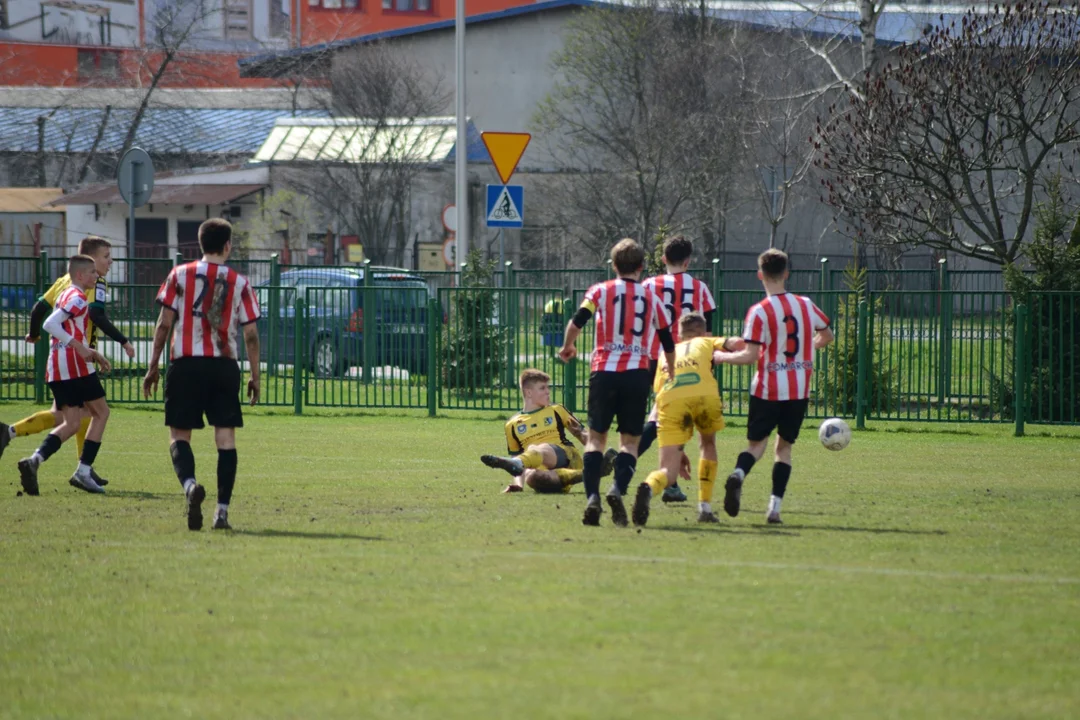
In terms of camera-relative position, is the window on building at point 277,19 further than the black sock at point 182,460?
Yes

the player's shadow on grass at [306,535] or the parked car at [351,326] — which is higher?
the parked car at [351,326]

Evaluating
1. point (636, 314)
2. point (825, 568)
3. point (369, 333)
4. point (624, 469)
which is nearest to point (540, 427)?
point (624, 469)

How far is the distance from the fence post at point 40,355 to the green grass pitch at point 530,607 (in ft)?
32.1

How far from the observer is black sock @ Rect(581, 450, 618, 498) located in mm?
9203

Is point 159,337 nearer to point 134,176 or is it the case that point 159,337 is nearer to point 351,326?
point 351,326

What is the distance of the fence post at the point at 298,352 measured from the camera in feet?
66.3

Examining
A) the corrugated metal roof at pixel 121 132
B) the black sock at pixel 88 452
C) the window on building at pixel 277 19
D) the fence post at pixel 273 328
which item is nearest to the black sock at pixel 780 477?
the black sock at pixel 88 452

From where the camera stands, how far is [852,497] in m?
11.0

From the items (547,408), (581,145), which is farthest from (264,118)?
(547,408)

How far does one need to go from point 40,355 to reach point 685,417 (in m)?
13.7

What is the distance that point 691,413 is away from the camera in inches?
377

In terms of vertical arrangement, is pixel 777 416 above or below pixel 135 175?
below

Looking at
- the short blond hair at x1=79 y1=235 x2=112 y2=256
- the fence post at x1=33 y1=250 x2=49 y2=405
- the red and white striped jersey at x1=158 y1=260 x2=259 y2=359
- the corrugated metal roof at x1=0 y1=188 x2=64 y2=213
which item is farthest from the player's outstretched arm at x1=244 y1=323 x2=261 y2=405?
the corrugated metal roof at x1=0 y1=188 x2=64 y2=213

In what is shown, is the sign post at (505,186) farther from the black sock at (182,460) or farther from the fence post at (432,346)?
the black sock at (182,460)
